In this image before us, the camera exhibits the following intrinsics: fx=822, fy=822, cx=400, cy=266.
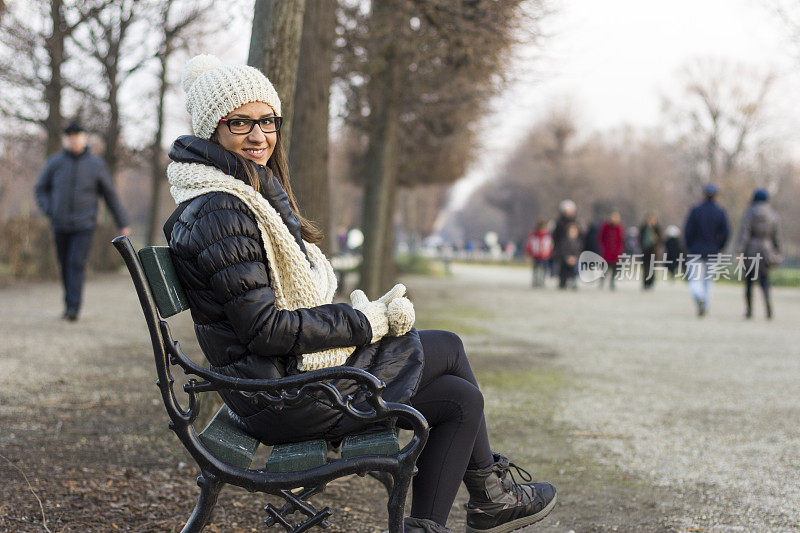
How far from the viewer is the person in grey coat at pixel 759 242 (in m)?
12.4

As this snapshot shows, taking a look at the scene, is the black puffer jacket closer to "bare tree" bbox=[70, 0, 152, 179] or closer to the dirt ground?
the dirt ground

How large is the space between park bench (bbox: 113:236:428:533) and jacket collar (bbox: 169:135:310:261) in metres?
0.32

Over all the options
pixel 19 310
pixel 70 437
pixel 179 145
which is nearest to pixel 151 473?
pixel 70 437

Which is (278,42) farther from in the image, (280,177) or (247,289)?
(247,289)

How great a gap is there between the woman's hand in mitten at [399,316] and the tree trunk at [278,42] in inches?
79.6

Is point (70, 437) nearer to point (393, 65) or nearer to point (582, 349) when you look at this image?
point (582, 349)

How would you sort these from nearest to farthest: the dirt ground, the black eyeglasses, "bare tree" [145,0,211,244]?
the black eyeglasses → the dirt ground → "bare tree" [145,0,211,244]

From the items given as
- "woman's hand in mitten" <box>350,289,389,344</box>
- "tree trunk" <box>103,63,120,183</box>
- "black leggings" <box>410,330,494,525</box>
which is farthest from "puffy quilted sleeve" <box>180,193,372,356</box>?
"tree trunk" <box>103,63,120,183</box>

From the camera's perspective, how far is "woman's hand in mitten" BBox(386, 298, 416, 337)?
267cm

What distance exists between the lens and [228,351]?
257 cm

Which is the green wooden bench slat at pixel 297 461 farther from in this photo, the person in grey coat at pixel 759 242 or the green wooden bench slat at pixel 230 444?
the person in grey coat at pixel 759 242

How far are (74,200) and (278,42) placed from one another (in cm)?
548

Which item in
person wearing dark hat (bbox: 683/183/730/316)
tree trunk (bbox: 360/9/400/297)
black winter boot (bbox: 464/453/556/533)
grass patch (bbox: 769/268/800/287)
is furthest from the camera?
grass patch (bbox: 769/268/800/287)

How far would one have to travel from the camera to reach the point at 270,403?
245 cm
